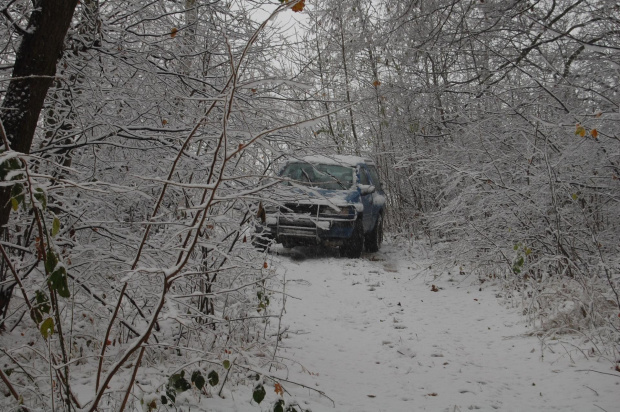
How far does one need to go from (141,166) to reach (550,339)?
14.9 feet

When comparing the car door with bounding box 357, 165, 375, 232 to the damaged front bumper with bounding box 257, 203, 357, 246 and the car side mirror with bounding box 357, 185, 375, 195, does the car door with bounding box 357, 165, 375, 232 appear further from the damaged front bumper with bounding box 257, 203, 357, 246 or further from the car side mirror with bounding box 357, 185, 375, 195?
the damaged front bumper with bounding box 257, 203, 357, 246

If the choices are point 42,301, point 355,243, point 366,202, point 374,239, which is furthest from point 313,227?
point 42,301

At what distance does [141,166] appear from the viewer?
150 inches

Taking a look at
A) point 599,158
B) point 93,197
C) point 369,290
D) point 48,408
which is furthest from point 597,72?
point 48,408

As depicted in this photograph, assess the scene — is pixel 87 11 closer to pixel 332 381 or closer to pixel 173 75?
pixel 173 75

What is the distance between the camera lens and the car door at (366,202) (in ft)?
33.4

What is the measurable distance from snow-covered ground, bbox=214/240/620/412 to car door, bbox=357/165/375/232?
1.92 m

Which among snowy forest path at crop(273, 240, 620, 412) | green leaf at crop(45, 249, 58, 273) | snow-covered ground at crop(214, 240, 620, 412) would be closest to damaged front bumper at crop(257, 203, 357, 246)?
snowy forest path at crop(273, 240, 620, 412)

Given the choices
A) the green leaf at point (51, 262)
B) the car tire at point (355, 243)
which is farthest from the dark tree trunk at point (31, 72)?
the car tire at point (355, 243)

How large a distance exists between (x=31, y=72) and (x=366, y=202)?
825cm

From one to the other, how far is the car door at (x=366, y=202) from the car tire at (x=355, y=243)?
28cm

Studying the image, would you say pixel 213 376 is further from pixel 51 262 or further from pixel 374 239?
pixel 374 239

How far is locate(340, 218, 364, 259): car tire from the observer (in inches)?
386

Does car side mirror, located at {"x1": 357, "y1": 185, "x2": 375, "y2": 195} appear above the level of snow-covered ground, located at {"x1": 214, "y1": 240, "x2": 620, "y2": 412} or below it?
above
